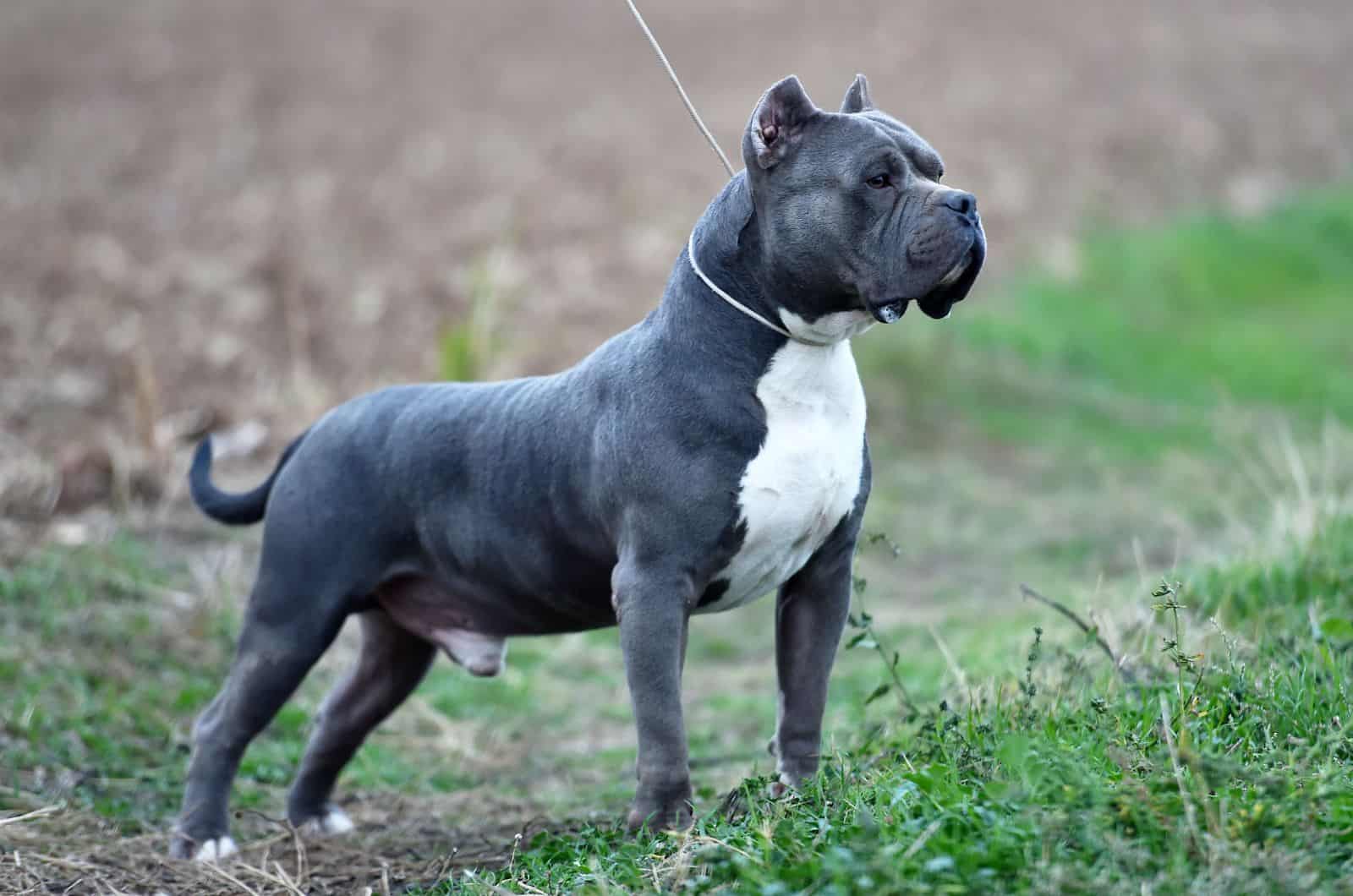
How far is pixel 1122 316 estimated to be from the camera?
1562 cm

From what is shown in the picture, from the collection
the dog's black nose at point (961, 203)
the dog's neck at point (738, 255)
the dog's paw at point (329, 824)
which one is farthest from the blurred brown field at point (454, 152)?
the dog's black nose at point (961, 203)

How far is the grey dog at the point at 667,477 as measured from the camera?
174 inches

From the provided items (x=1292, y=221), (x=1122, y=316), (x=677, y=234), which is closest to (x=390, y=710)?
(x=677, y=234)

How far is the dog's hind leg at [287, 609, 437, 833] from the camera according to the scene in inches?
235

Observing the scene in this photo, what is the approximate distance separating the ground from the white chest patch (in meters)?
0.73

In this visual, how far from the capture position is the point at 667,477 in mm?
4484

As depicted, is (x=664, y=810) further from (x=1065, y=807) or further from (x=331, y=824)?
(x=331, y=824)

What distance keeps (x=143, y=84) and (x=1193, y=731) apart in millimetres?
17135

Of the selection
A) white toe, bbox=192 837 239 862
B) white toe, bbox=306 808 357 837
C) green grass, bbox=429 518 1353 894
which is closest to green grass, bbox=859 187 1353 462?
green grass, bbox=429 518 1353 894

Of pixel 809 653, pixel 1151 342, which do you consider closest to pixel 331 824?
pixel 809 653

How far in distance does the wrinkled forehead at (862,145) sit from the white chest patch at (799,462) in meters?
0.54

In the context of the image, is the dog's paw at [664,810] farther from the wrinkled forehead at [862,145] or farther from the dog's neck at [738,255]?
the wrinkled forehead at [862,145]

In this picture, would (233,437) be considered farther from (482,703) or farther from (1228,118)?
(1228,118)

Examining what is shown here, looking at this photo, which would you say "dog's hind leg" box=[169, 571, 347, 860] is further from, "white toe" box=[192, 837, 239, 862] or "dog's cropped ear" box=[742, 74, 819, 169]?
"dog's cropped ear" box=[742, 74, 819, 169]
